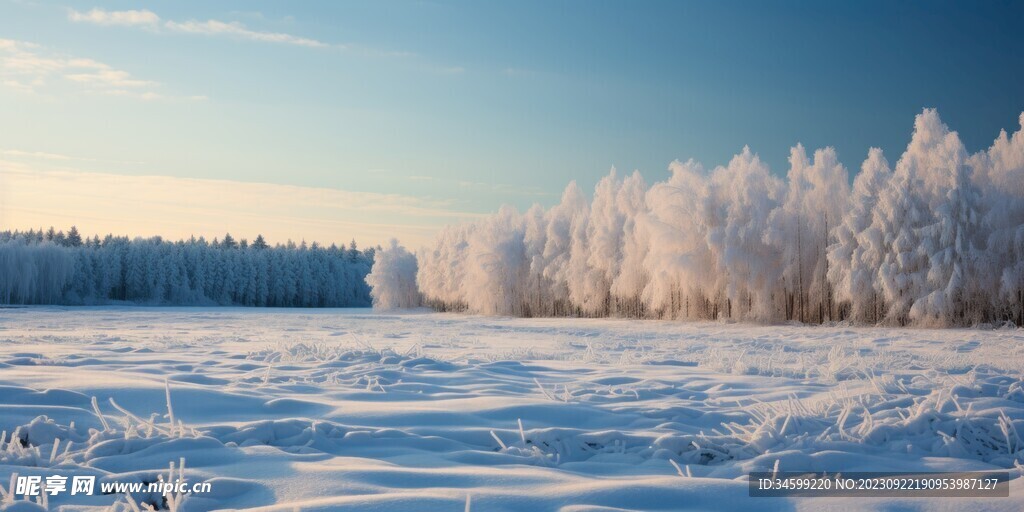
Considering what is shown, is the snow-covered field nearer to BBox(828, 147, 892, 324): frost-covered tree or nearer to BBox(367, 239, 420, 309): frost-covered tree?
BBox(828, 147, 892, 324): frost-covered tree

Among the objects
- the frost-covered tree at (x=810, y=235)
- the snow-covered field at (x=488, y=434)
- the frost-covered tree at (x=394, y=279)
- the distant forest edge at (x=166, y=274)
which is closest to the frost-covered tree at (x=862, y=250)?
the frost-covered tree at (x=810, y=235)

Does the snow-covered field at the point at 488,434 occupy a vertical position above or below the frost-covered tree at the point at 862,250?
below

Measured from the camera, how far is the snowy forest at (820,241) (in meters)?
27.8

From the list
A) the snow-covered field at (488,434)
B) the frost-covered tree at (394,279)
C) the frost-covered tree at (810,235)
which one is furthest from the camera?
the frost-covered tree at (394,279)

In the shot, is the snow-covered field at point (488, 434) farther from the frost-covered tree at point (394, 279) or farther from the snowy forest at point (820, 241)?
the frost-covered tree at point (394, 279)

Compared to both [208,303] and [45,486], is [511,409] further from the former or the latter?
[208,303]

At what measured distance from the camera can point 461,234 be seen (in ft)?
219

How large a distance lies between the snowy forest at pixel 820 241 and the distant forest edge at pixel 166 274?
220 ft

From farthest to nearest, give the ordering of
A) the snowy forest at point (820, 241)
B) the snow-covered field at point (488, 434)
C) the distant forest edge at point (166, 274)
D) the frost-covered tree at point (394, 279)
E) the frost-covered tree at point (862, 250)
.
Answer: the distant forest edge at point (166, 274) → the frost-covered tree at point (394, 279) → the frost-covered tree at point (862, 250) → the snowy forest at point (820, 241) → the snow-covered field at point (488, 434)

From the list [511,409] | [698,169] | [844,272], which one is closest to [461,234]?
[698,169]

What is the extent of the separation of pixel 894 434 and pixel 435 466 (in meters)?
3.64

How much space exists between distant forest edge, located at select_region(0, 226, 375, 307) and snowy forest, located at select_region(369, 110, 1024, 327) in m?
67.1

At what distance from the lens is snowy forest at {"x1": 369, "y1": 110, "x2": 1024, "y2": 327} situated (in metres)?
27.8

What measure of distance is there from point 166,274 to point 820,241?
88.0 metres
